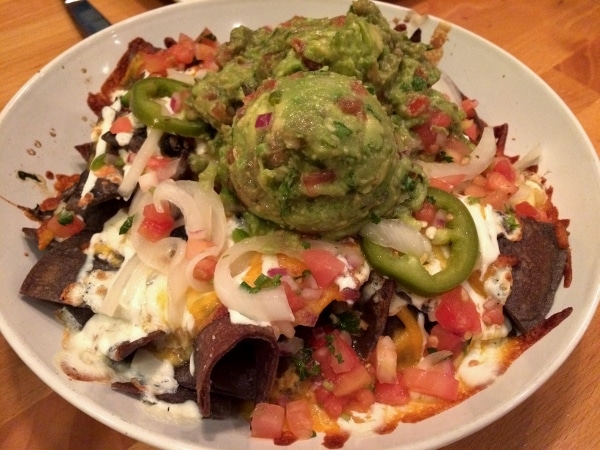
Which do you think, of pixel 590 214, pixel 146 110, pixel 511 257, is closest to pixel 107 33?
pixel 146 110

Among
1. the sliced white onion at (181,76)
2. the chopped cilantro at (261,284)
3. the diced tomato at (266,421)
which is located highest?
the sliced white onion at (181,76)

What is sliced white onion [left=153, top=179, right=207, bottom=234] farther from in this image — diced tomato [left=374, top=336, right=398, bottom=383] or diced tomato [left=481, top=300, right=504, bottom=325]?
diced tomato [left=481, top=300, right=504, bottom=325]

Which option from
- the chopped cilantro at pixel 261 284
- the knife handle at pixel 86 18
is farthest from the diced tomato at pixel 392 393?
the knife handle at pixel 86 18

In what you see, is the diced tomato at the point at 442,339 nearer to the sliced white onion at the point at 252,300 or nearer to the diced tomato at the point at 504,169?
the sliced white onion at the point at 252,300

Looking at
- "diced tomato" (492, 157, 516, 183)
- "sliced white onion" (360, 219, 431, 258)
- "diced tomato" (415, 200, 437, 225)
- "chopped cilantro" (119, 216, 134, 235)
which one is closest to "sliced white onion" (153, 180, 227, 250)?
→ "chopped cilantro" (119, 216, 134, 235)

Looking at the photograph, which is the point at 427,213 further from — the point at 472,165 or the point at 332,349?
the point at 332,349
